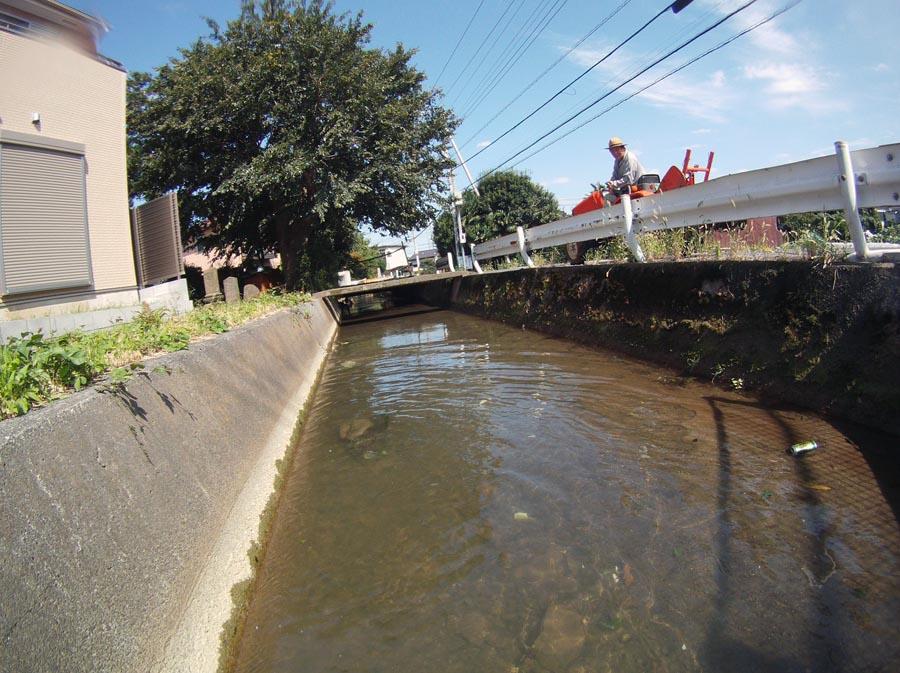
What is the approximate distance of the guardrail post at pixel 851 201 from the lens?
3.83 meters

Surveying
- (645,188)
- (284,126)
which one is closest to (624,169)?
(645,188)

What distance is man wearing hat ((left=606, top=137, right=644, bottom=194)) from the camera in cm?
823

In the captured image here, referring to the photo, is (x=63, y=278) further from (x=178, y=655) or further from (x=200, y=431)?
(x=178, y=655)

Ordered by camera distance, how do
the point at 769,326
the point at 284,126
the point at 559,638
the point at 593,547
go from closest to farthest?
the point at 559,638 → the point at 593,547 → the point at 769,326 → the point at 284,126

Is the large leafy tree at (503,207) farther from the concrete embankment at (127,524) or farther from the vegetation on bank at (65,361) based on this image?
the concrete embankment at (127,524)

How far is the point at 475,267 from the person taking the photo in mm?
15742

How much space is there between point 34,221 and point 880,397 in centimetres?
1072

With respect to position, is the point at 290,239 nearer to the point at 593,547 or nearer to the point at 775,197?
the point at 775,197

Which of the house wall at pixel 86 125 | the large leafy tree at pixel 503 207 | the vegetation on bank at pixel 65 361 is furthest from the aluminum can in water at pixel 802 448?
the large leafy tree at pixel 503 207

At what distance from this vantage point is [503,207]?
22953 millimetres

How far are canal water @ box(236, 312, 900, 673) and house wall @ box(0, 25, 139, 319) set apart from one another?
23.7 feet

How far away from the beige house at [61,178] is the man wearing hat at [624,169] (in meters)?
7.29

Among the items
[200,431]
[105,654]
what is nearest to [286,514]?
[200,431]

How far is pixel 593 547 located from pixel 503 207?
2145 cm
